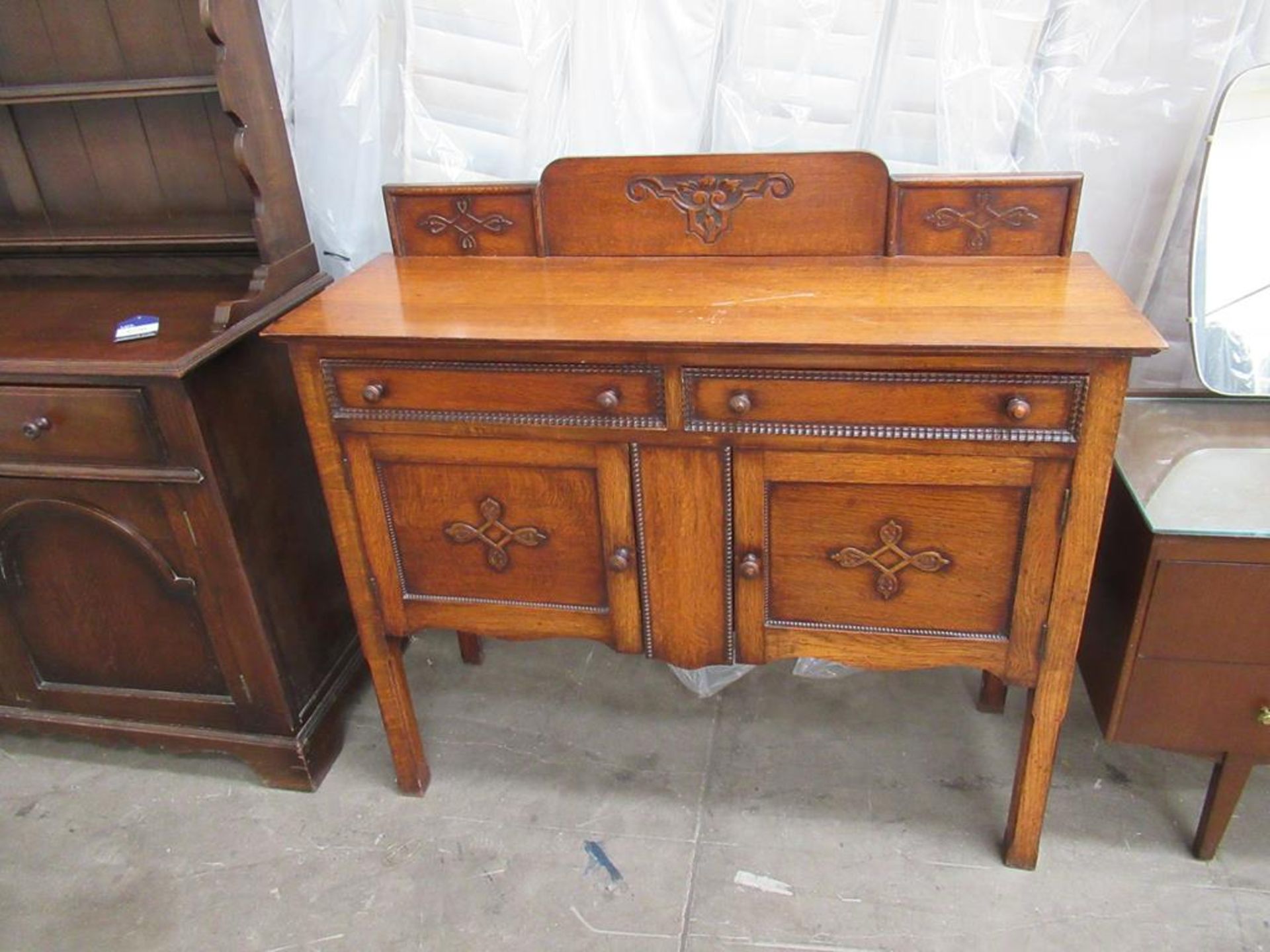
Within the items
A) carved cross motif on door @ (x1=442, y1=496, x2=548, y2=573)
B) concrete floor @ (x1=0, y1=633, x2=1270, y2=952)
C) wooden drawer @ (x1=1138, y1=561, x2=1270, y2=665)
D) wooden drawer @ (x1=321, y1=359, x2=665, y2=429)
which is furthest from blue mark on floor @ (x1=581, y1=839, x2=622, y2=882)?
wooden drawer @ (x1=1138, y1=561, x2=1270, y2=665)

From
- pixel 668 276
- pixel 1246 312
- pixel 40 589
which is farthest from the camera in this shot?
pixel 40 589

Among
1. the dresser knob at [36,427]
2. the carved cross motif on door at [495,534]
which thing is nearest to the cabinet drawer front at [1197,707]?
the carved cross motif on door at [495,534]

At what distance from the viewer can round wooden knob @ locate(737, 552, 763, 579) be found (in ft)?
4.60

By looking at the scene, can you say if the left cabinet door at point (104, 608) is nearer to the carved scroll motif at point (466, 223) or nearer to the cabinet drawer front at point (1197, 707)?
the carved scroll motif at point (466, 223)


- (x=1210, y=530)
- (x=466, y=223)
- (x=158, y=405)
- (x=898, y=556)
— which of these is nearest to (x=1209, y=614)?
(x=1210, y=530)

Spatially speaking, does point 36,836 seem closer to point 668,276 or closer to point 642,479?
point 642,479

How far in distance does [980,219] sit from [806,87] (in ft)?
1.33

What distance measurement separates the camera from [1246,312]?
162cm

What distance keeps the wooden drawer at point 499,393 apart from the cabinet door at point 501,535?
0.15 feet

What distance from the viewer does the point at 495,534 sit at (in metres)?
1.49

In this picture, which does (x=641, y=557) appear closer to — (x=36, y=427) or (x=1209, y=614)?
(x=1209, y=614)

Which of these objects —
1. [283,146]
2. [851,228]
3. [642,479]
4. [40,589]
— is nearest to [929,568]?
[642,479]

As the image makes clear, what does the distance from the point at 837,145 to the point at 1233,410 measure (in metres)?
0.84

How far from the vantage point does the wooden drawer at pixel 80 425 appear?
150cm
